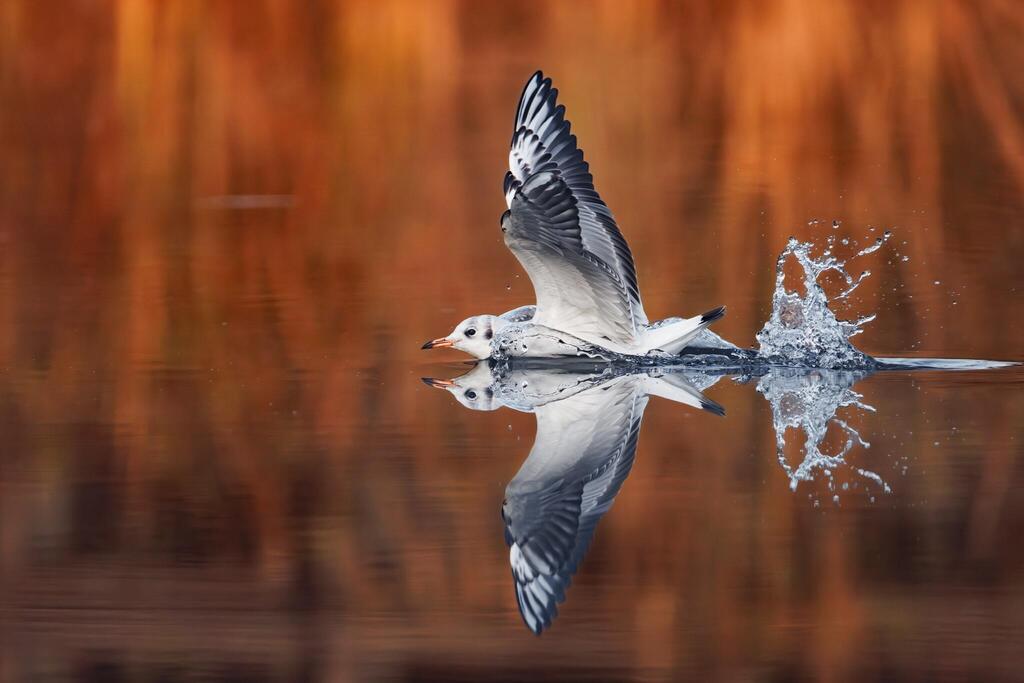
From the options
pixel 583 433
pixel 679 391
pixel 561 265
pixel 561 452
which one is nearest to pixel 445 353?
pixel 561 265

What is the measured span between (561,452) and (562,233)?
1648mm

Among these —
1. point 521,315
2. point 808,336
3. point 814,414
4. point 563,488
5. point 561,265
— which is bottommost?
point 563,488

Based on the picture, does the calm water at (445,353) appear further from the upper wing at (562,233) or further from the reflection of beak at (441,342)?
the upper wing at (562,233)

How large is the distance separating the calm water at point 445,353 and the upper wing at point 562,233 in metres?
0.66

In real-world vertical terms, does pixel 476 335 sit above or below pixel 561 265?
below

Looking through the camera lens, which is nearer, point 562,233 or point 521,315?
point 562,233

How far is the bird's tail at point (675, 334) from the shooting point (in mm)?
8614

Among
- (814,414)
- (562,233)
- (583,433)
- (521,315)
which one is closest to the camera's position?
(583,433)

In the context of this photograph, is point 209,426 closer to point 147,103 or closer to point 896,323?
point 896,323

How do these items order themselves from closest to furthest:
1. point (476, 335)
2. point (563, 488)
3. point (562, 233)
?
point (563, 488) → point (562, 233) → point (476, 335)

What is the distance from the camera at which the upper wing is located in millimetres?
8312

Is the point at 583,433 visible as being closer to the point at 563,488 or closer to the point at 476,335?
the point at 563,488

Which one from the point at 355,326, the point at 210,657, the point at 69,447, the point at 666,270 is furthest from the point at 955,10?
the point at 210,657

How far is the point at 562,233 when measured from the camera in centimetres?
836
